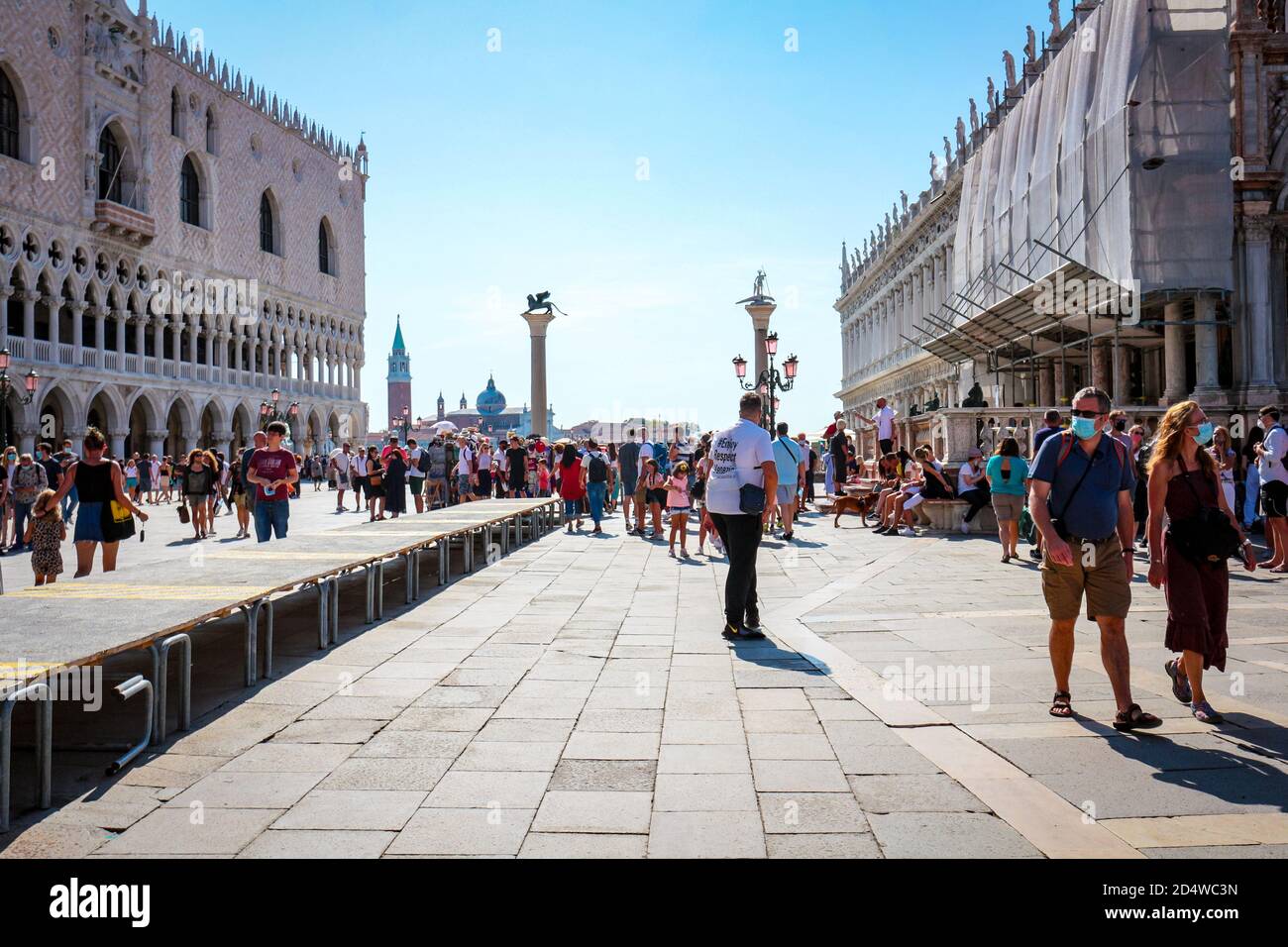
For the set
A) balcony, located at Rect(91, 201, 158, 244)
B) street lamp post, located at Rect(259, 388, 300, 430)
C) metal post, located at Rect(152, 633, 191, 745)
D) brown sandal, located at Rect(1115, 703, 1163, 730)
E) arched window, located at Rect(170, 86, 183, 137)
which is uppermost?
arched window, located at Rect(170, 86, 183, 137)

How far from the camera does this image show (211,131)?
161 feet

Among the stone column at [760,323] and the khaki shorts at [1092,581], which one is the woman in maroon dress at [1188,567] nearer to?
Result: the khaki shorts at [1092,581]

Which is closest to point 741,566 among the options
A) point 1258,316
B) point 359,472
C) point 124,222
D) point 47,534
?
point 47,534

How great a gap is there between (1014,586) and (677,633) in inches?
148

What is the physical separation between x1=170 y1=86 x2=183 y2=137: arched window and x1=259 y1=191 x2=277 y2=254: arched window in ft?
28.9

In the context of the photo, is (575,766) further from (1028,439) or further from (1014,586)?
(1028,439)

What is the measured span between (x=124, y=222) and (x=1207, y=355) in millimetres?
38177

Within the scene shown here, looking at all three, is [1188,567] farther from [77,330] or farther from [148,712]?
[77,330]

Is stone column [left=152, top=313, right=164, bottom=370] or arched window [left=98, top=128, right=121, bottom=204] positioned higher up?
arched window [left=98, top=128, right=121, bottom=204]

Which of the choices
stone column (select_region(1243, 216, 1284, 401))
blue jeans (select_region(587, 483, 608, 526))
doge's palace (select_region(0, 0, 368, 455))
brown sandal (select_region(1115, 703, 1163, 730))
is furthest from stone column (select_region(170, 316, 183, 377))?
brown sandal (select_region(1115, 703, 1163, 730))

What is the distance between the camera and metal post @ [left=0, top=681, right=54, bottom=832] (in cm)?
351

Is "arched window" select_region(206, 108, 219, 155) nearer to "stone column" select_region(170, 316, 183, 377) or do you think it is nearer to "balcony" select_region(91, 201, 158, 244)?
"balcony" select_region(91, 201, 158, 244)

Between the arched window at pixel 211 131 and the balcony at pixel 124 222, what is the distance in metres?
7.58
